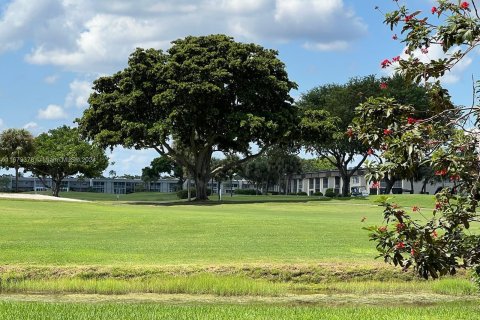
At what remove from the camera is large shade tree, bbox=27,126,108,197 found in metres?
74.1

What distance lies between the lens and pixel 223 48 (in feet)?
174

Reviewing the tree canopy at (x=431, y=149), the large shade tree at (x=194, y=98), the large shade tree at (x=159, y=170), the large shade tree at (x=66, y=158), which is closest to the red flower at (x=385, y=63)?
the tree canopy at (x=431, y=149)

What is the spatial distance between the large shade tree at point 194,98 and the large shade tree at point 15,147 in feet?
74.1

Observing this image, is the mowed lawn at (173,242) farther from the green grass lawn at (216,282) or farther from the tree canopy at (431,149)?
the tree canopy at (431,149)

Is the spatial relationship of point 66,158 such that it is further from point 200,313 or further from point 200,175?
point 200,313

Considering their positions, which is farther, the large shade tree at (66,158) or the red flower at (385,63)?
the large shade tree at (66,158)

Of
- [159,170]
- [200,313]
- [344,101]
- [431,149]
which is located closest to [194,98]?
[344,101]

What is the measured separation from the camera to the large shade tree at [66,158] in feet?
243

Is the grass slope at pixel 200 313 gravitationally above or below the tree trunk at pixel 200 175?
below

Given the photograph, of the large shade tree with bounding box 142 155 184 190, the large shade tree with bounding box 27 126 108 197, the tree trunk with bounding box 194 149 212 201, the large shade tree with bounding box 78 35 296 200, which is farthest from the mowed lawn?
the large shade tree with bounding box 142 155 184 190

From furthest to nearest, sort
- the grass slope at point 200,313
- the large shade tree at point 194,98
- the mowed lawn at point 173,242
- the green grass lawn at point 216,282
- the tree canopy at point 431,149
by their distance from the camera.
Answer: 1. the large shade tree at point 194,98
2. the mowed lawn at point 173,242
3. the green grass lawn at point 216,282
4. the grass slope at point 200,313
5. the tree canopy at point 431,149

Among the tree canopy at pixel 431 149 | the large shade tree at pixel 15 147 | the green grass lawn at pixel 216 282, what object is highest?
the large shade tree at pixel 15 147

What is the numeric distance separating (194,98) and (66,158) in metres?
29.9

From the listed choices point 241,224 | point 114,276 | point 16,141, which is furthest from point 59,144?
point 114,276
